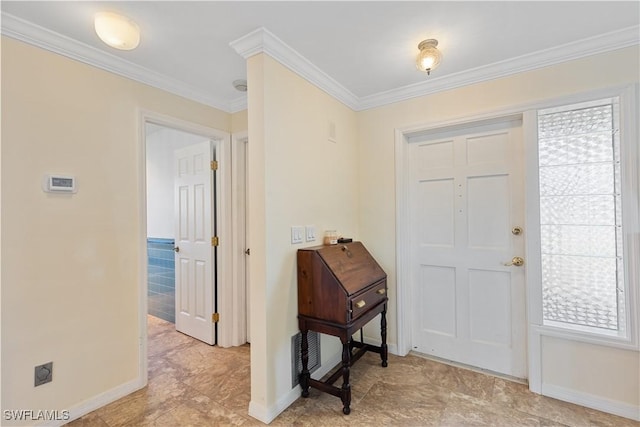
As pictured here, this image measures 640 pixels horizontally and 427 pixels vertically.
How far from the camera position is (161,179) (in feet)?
12.8

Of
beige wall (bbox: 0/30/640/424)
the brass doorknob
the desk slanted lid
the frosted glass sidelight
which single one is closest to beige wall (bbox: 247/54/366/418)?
beige wall (bbox: 0/30/640/424)

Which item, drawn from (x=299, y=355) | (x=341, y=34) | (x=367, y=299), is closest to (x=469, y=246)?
(x=367, y=299)

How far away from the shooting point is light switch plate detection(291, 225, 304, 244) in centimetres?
205

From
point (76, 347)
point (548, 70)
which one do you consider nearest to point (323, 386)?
point (76, 347)

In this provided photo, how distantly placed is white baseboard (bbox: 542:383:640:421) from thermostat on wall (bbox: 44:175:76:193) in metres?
3.39

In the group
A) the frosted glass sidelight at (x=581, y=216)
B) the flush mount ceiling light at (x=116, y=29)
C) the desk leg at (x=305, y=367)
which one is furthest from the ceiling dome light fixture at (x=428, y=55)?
the desk leg at (x=305, y=367)

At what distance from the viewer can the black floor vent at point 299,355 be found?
205 cm

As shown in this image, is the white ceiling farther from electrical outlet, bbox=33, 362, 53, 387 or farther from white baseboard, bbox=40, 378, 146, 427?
white baseboard, bbox=40, 378, 146, 427

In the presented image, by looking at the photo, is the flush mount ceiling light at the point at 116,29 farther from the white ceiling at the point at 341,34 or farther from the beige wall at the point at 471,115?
the beige wall at the point at 471,115

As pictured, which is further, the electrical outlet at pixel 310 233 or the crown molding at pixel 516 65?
the electrical outlet at pixel 310 233

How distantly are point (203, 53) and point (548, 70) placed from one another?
2373mm

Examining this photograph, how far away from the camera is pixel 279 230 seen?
194 cm

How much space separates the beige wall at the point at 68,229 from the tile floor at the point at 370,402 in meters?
0.32

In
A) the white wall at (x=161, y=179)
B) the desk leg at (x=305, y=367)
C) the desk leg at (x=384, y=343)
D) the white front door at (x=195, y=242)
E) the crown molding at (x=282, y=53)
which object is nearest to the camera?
the crown molding at (x=282, y=53)
